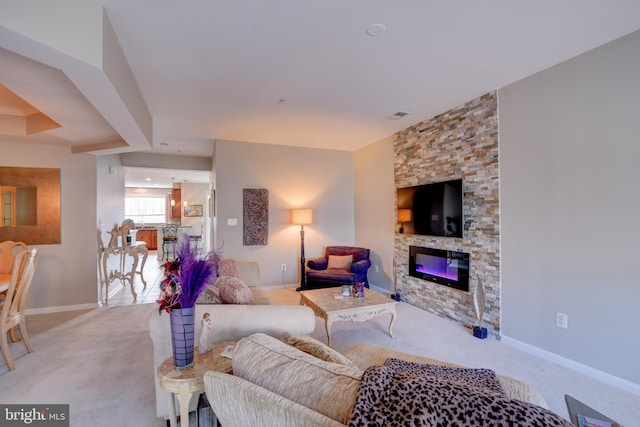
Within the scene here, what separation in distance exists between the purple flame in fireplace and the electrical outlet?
1.11m

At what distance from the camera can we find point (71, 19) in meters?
1.67

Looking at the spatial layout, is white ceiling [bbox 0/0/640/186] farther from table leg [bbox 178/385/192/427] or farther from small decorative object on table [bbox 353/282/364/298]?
small decorative object on table [bbox 353/282/364/298]

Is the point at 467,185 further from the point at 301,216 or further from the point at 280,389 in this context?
the point at 280,389

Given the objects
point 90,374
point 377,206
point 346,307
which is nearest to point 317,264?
point 377,206

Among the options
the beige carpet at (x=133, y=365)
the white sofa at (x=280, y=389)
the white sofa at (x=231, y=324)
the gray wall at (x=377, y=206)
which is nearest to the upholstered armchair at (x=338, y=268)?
the gray wall at (x=377, y=206)

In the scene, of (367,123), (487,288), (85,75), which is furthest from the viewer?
(367,123)

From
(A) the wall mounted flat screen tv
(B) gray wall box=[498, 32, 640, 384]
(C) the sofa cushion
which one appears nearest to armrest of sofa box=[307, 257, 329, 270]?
(A) the wall mounted flat screen tv

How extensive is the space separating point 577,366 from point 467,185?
2031mm

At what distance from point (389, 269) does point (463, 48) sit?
11.5 ft

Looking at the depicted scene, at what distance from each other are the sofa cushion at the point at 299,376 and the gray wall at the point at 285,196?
13.6ft

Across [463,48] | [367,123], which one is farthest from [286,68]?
[367,123]

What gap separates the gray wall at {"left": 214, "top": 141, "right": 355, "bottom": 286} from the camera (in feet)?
16.9

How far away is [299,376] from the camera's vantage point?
3.31ft

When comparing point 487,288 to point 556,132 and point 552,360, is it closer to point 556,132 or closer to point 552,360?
point 552,360
